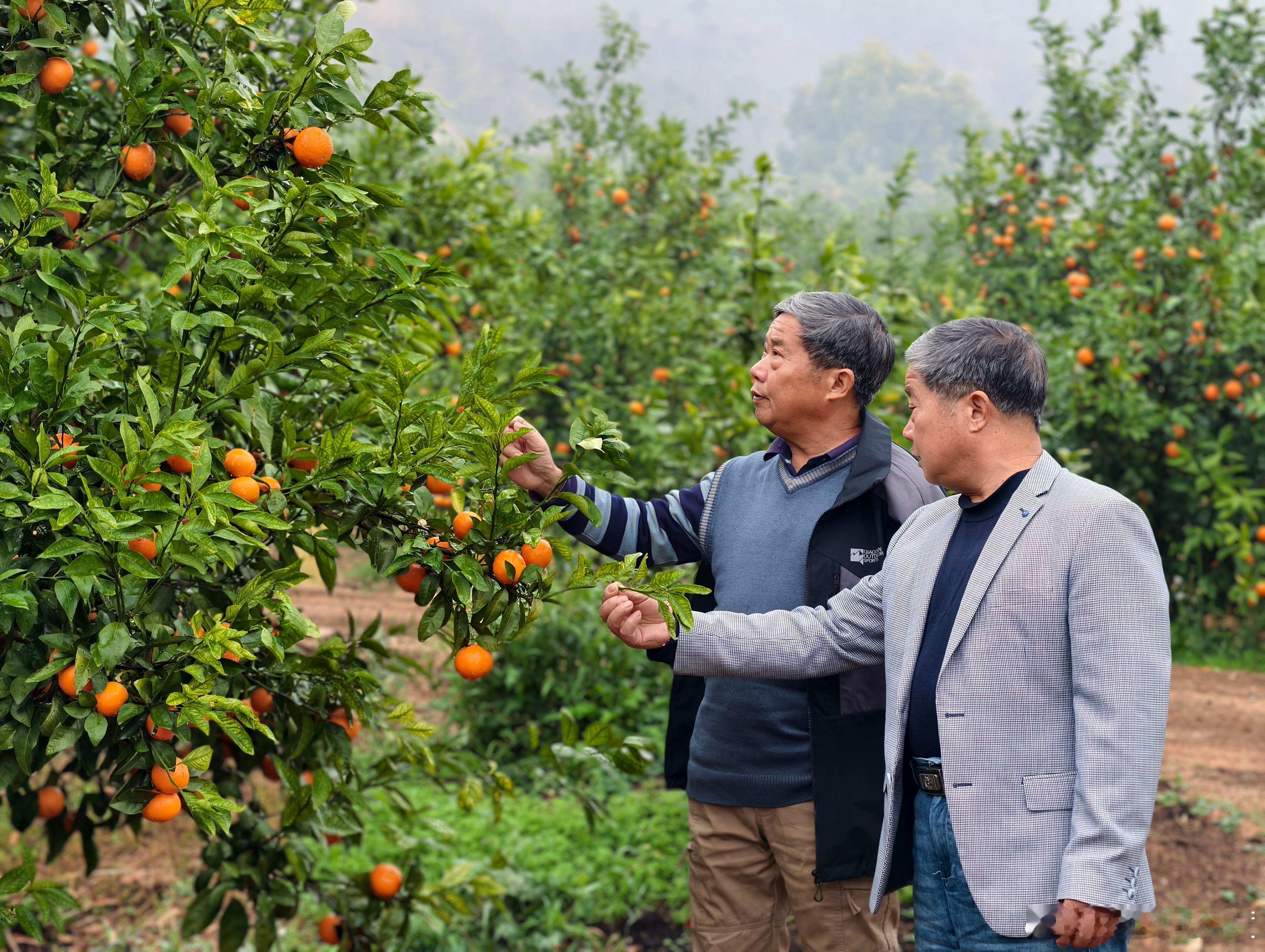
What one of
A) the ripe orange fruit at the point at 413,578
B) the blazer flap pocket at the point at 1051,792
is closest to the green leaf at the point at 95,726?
the ripe orange fruit at the point at 413,578

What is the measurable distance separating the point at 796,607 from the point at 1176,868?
250cm

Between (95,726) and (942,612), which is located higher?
(942,612)

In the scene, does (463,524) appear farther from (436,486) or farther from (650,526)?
(650,526)

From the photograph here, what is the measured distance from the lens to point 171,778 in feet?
4.49

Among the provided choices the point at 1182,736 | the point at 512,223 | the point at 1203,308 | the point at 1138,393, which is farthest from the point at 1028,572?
the point at 1203,308

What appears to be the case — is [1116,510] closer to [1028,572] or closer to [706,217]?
[1028,572]

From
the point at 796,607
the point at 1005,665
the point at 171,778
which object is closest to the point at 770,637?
the point at 796,607

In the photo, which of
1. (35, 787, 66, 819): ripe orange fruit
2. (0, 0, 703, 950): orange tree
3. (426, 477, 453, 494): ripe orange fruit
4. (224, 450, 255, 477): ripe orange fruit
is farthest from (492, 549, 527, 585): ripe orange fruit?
(35, 787, 66, 819): ripe orange fruit

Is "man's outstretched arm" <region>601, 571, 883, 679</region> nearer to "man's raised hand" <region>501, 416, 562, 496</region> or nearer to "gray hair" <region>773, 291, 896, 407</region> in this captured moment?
"man's raised hand" <region>501, 416, 562, 496</region>

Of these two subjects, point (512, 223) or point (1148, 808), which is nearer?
point (1148, 808)

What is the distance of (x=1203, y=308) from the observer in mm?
5375

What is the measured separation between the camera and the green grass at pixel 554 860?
3.06m

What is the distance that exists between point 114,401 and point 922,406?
1.25 m

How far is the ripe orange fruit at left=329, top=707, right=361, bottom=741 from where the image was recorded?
5.84 feet
